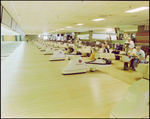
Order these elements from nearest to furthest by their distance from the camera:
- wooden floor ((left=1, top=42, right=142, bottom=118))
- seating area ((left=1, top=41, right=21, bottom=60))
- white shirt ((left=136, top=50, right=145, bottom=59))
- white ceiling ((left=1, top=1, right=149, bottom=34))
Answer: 1. wooden floor ((left=1, top=42, right=142, bottom=118))
2. white ceiling ((left=1, top=1, right=149, bottom=34))
3. white shirt ((left=136, top=50, right=145, bottom=59))
4. seating area ((left=1, top=41, right=21, bottom=60))

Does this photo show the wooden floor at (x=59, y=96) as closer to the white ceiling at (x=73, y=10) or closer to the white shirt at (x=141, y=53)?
the white shirt at (x=141, y=53)

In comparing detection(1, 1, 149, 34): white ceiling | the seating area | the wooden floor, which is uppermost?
detection(1, 1, 149, 34): white ceiling

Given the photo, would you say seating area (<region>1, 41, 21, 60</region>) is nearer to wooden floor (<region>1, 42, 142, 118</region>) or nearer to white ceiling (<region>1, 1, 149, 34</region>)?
white ceiling (<region>1, 1, 149, 34</region>)

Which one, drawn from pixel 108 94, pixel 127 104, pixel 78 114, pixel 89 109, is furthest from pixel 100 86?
pixel 127 104

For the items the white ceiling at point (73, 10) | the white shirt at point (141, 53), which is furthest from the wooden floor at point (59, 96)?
the white ceiling at point (73, 10)

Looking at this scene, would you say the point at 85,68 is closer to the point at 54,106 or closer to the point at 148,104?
the point at 54,106

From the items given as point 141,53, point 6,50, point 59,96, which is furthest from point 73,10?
point 6,50

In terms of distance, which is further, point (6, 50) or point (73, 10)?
point (6, 50)

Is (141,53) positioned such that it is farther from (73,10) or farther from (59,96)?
(59,96)

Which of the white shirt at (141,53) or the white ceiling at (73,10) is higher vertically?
the white ceiling at (73,10)

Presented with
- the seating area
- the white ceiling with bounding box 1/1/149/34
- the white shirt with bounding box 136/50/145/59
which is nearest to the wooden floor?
the white shirt with bounding box 136/50/145/59

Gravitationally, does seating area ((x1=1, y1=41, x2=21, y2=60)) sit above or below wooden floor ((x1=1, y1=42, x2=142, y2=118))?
above

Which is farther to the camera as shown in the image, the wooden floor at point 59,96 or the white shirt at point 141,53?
the white shirt at point 141,53

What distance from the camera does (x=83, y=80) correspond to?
185 inches
